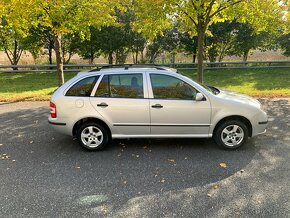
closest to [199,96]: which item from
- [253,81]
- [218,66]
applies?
[253,81]

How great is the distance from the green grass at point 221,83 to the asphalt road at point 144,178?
16.4ft

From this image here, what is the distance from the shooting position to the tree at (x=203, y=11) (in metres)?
7.98

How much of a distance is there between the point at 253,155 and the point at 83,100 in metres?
3.33

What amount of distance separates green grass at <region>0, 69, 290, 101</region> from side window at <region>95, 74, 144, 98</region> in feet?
18.8

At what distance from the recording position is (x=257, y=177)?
A: 3951 millimetres

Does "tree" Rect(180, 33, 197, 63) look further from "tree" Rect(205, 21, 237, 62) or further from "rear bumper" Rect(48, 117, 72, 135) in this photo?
"rear bumper" Rect(48, 117, 72, 135)

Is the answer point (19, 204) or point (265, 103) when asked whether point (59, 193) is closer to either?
point (19, 204)

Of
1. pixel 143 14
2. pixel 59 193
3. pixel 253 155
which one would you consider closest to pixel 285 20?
pixel 143 14

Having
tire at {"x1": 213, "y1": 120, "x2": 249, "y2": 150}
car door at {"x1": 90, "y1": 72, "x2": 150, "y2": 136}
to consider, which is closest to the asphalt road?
tire at {"x1": 213, "y1": 120, "x2": 249, "y2": 150}

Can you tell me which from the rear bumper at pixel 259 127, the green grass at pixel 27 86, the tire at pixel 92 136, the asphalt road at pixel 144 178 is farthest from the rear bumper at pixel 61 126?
the green grass at pixel 27 86

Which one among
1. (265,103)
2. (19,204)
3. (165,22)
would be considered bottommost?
(19,204)

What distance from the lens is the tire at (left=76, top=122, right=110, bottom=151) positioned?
498cm

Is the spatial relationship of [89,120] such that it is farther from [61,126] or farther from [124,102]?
[124,102]

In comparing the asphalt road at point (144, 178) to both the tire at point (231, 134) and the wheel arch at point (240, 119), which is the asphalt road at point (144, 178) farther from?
the wheel arch at point (240, 119)
